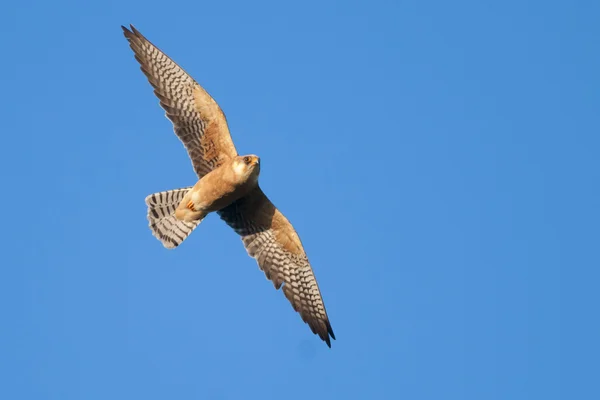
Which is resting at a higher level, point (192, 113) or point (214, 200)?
point (192, 113)

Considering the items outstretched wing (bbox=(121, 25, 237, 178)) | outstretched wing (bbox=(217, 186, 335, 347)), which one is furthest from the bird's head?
outstretched wing (bbox=(217, 186, 335, 347))

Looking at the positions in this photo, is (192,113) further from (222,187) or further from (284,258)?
(284,258)

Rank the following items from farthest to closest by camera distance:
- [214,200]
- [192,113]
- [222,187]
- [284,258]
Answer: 1. [284,258]
2. [192,113]
3. [214,200]
4. [222,187]

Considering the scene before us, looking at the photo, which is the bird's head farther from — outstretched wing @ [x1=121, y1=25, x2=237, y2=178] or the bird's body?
outstretched wing @ [x1=121, y1=25, x2=237, y2=178]

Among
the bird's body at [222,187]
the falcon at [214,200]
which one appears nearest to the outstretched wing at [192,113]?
the falcon at [214,200]

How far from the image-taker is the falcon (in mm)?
11805

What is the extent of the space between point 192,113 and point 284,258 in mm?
2681

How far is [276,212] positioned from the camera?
40.5 feet

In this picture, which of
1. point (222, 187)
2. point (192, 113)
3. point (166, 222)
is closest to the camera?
point (222, 187)

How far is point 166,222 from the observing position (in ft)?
40.3

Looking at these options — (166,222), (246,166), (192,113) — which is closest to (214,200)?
(246,166)

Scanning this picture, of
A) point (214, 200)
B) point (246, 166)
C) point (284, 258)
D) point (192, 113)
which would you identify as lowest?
point (284, 258)

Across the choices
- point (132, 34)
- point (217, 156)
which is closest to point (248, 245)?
point (217, 156)

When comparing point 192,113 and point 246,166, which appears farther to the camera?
point 192,113
